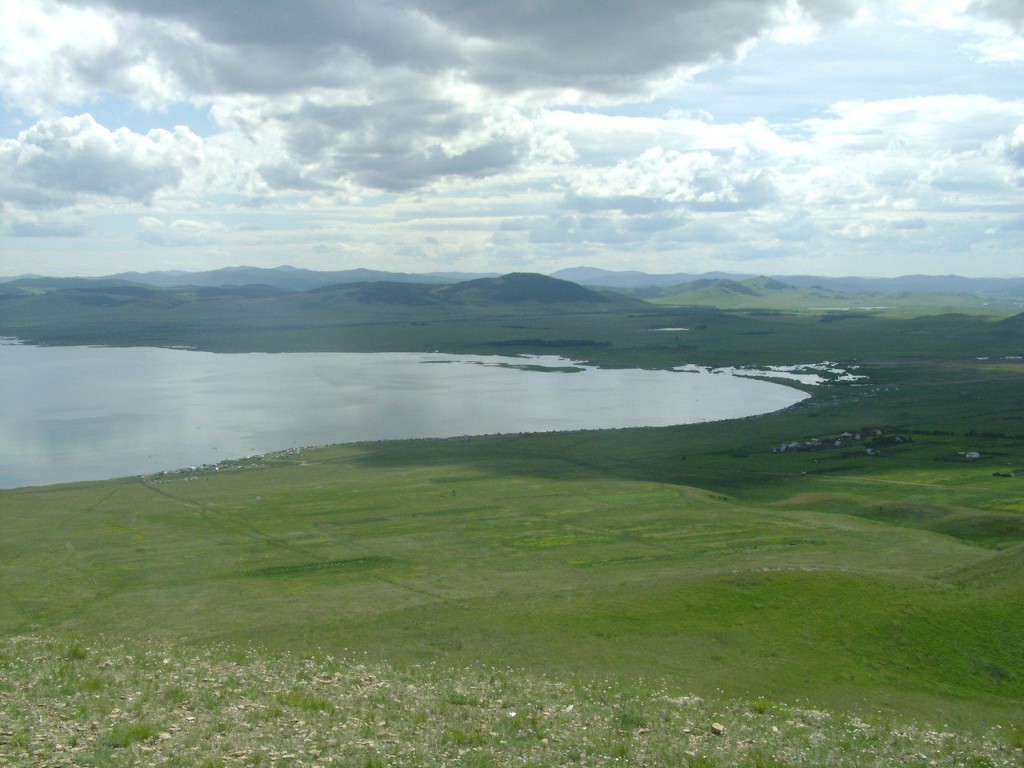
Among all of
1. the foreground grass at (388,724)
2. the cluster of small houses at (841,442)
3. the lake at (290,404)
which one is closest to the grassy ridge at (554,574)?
the foreground grass at (388,724)

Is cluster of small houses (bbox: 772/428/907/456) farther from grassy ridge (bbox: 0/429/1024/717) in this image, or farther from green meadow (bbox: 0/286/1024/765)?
grassy ridge (bbox: 0/429/1024/717)

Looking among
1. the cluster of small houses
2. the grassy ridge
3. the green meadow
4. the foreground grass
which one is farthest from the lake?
the foreground grass

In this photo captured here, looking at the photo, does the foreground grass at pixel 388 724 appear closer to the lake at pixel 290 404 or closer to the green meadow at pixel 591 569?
the green meadow at pixel 591 569

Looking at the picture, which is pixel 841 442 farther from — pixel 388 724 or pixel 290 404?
pixel 388 724

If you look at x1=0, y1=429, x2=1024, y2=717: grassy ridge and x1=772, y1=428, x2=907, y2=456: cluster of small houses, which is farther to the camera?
x1=772, y1=428, x2=907, y2=456: cluster of small houses

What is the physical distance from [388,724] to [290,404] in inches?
4091

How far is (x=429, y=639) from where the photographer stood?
28.9 meters

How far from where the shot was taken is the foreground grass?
14.7 metres

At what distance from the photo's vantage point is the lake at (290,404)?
86938 millimetres

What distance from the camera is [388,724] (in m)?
16.7

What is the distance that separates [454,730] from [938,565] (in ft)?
103

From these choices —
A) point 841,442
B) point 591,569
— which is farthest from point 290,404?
point 591,569

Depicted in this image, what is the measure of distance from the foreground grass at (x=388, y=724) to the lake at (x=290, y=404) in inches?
2415

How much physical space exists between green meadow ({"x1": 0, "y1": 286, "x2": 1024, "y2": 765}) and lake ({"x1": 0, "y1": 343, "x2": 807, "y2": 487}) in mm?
11296
